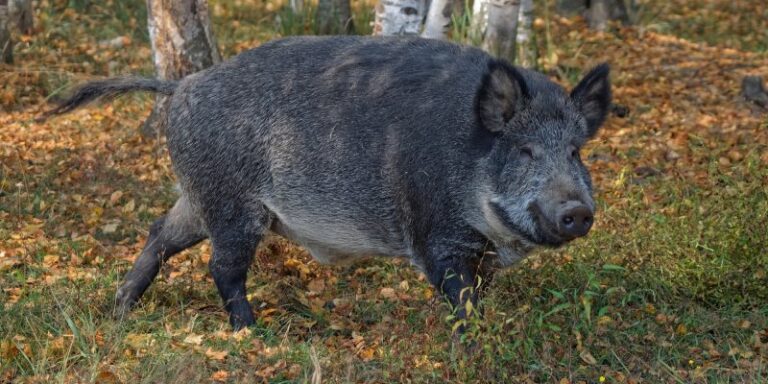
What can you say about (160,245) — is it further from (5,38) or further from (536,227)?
(5,38)

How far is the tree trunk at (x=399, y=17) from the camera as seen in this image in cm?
902

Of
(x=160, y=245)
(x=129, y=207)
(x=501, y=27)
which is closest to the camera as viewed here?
(x=160, y=245)

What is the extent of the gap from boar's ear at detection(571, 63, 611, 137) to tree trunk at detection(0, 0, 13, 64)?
21.2 ft

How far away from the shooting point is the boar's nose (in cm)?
470

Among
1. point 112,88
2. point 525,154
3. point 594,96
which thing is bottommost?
point 112,88

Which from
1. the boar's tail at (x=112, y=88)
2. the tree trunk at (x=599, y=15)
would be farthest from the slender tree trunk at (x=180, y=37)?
the tree trunk at (x=599, y=15)

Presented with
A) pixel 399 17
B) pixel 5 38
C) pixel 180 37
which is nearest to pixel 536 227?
pixel 180 37

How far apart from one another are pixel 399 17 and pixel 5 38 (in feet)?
12.3

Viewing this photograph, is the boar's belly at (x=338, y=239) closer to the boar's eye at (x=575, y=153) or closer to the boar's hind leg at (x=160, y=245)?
the boar's hind leg at (x=160, y=245)

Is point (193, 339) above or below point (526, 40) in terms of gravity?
above

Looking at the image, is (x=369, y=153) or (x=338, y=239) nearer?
(x=369, y=153)

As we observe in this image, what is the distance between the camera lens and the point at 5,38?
10070 millimetres

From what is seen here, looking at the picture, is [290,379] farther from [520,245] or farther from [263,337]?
[520,245]

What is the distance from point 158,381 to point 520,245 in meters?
1.87
